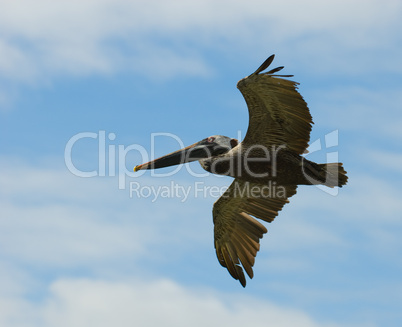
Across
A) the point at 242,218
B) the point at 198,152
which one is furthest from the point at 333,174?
the point at 198,152

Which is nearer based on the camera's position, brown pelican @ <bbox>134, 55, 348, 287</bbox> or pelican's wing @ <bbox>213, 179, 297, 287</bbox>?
brown pelican @ <bbox>134, 55, 348, 287</bbox>

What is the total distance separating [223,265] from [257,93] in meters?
3.34

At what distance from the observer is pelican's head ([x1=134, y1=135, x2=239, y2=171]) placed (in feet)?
36.6

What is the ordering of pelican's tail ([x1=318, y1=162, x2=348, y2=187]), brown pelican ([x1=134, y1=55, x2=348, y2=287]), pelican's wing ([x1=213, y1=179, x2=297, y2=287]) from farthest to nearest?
pelican's wing ([x1=213, y1=179, x2=297, y2=287]) < pelican's tail ([x1=318, y1=162, x2=348, y2=187]) < brown pelican ([x1=134, y1=55, x2=348, y2=287])

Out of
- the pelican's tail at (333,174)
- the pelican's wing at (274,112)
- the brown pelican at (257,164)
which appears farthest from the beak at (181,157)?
the pelican's tail at (333,174)

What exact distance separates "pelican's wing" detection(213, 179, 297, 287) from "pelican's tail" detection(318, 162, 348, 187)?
0.93 meters

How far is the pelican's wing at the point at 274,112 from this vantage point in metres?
9.76

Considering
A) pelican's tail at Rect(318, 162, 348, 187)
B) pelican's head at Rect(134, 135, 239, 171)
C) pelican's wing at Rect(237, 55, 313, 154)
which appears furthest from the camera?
pelican's head at Rect(134, 135, 239, 171)

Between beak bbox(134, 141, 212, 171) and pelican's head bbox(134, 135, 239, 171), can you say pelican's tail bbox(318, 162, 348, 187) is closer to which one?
pelican's head bbox(134, 135, 239, 171)

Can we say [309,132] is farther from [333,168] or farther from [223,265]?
[223,265]

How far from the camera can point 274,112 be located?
33.6 ft

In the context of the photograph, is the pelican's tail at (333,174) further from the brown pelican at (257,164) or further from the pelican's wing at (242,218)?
the pelican's wing at (242,218)

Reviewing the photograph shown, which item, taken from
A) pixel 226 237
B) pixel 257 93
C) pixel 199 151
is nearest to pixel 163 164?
pixel 199 151

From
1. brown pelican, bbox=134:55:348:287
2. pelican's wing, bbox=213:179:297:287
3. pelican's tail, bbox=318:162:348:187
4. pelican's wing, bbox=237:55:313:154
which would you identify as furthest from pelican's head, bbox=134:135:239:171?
pelican's tail, bbox=318:162:348:187
